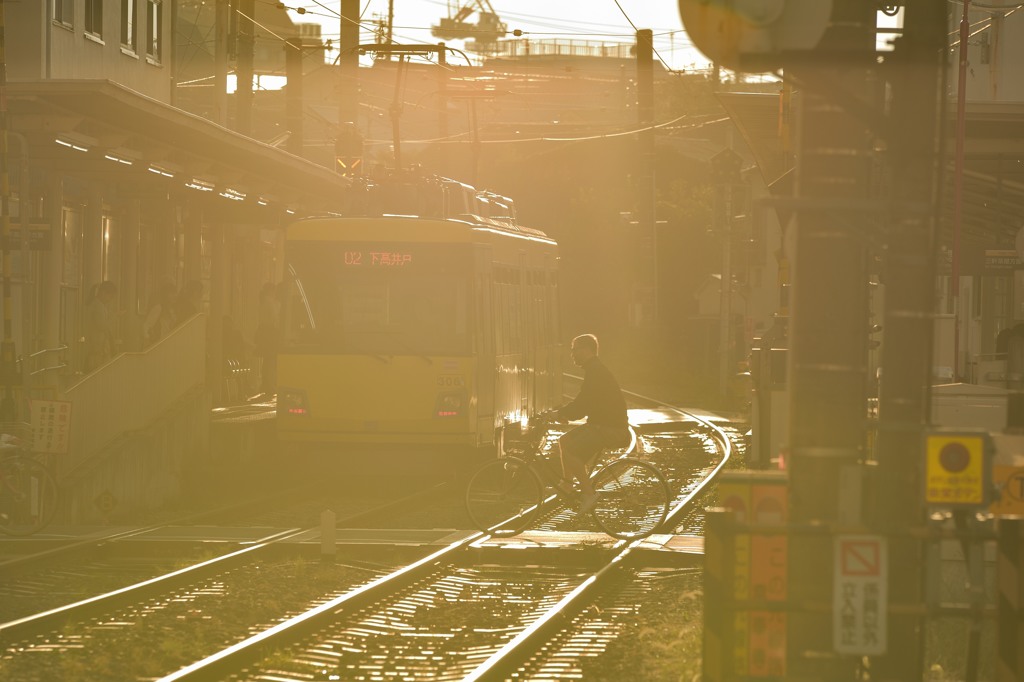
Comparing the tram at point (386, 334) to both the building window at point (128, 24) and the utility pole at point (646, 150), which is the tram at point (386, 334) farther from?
the utility pole at point (646, 150)

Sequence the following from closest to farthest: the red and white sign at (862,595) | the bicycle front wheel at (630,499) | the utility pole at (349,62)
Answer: the red and white sign at (862,595) < the bicycle front wheel at (630,499) < the utility pole at (349,62)

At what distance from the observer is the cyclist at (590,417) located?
14.9 metres

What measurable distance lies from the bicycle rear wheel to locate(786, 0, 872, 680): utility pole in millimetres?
9464

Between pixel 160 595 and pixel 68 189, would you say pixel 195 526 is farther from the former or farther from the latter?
pixel 68 189

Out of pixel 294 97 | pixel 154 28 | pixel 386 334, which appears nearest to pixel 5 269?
pixel 386 334

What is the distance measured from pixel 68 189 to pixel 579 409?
1123 cm

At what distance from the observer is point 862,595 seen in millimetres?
5480

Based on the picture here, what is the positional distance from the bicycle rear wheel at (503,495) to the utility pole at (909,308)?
949 cm

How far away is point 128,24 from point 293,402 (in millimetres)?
11446

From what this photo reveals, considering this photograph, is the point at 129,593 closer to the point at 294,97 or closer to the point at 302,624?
the point at 302,624

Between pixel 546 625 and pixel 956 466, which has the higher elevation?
pixel 956 466

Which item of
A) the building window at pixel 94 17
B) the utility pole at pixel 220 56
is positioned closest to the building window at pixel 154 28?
the utility pole at pixel 220 56

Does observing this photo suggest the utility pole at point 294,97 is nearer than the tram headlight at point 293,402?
No

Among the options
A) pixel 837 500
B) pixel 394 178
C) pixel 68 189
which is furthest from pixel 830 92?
pixel 68 189
